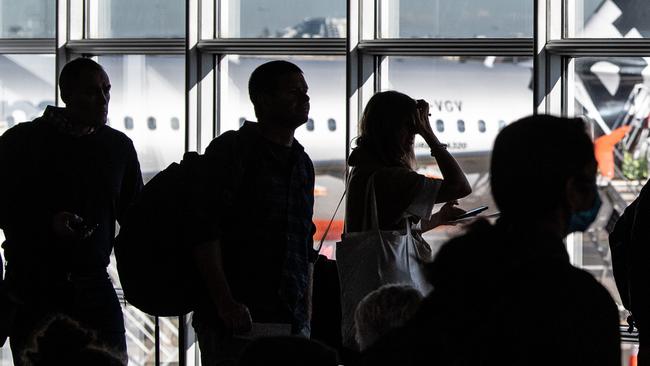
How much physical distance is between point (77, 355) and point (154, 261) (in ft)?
3.05

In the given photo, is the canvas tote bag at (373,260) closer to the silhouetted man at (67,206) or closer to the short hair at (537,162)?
the silhouetted man at (67,206)

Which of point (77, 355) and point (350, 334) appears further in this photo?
point (350, 334)

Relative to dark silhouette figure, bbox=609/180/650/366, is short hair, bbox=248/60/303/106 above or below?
above

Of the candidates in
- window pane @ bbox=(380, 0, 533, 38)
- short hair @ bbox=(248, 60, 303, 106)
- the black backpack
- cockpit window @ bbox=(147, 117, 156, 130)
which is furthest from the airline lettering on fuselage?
the black backpack

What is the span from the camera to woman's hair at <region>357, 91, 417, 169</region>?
149 inches

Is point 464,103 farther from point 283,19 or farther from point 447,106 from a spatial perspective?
point 283,19

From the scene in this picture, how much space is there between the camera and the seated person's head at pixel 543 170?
1785 millimetres

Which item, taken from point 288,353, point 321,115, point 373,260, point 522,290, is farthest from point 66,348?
point 321,115

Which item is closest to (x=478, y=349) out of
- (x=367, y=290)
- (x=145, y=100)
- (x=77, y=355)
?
(x=77, y=355)

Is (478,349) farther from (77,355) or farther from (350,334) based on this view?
(350,334)

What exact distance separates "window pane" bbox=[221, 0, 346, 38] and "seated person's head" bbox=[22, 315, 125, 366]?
331 cm

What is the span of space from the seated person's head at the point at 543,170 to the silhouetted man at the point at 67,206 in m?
2.59

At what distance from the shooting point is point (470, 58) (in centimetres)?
545

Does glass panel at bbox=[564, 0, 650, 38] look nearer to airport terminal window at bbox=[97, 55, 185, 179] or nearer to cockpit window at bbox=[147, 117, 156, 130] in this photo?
airport terminal window at bbox=[97, 55, 185, 179]
